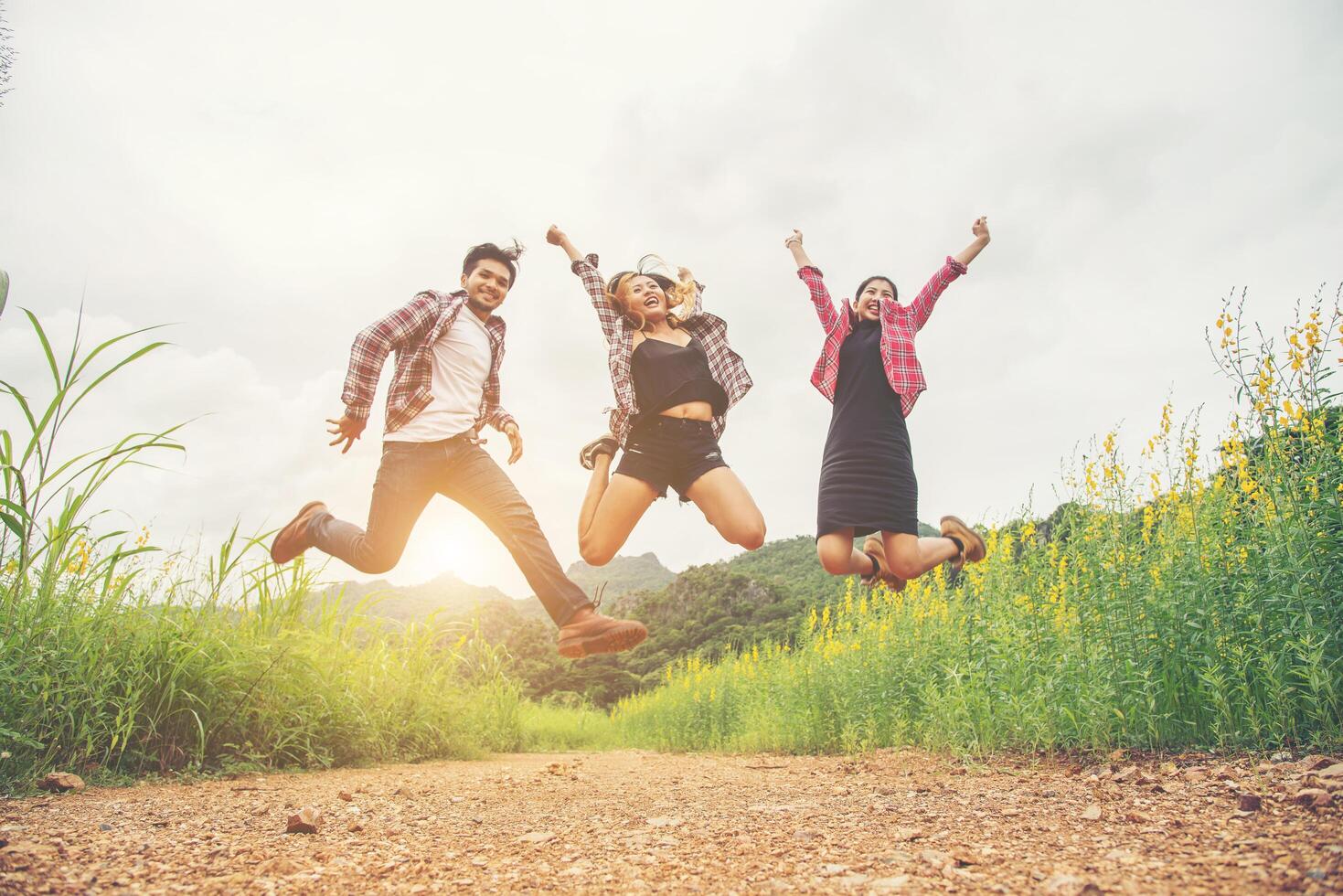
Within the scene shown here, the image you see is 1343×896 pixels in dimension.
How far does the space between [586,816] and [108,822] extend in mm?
1855

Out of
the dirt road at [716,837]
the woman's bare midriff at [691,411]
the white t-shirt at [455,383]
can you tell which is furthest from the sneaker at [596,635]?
the white t-shirt at [455,383]

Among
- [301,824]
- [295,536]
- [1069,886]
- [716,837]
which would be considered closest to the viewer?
[1069,886]

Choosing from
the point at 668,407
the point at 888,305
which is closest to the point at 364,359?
the point at 668,407

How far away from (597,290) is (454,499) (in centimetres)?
154

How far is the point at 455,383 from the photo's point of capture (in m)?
4.81

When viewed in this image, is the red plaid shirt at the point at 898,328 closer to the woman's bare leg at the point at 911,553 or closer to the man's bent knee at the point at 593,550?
the woman's bare leg at the point at 911,553

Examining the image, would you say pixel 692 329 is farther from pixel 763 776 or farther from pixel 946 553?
pixel 763 776

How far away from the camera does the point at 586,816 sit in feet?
11.0

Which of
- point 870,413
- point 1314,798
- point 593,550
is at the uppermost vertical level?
point 870,413

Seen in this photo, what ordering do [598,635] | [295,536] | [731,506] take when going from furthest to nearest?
[295,536] < [731,506] < [598,635]

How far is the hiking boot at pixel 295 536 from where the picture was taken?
5.34 meters

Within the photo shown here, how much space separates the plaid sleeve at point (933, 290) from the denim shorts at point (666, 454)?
153 centimetres

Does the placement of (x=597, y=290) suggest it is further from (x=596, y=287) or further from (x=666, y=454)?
(x=666, y=454)

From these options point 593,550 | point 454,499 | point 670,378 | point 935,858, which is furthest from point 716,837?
point 454,499
